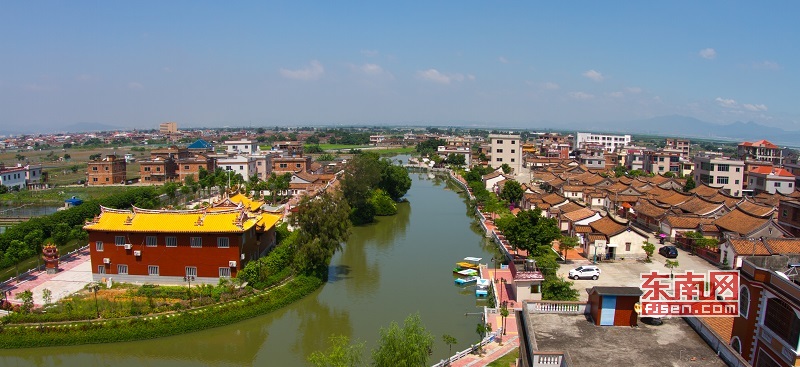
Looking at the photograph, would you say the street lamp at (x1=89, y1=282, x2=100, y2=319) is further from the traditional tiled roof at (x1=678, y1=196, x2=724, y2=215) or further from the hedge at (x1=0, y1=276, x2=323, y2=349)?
the traditional tiled roof at (x1=678, y1=196, x2=724, y2=215)

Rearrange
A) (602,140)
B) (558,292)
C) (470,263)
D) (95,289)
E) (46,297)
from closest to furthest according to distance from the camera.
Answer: (558,292)
(46,297)
(95,289)
(470,263)
(602,140)

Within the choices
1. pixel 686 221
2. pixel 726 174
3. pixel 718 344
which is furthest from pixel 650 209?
pixel 718 344

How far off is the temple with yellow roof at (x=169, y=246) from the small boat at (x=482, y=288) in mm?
7427

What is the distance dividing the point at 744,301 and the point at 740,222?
53.1ft

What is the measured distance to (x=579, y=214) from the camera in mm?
23297

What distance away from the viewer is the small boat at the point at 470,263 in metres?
19.4

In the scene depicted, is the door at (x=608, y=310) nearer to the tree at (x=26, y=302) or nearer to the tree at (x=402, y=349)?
the tree at (x=402, y=349)

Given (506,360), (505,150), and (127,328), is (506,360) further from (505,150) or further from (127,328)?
(505,150)

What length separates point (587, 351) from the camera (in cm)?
636

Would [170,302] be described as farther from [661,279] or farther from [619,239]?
[619,239]

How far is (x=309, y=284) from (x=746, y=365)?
43.0ft

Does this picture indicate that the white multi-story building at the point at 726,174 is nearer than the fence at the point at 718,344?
No

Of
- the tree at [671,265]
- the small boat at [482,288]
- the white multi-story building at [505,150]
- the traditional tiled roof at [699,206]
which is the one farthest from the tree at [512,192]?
the white multi-story building at [505,150]

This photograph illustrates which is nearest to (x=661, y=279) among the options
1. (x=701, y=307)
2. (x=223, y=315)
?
(x=701, y=307)
